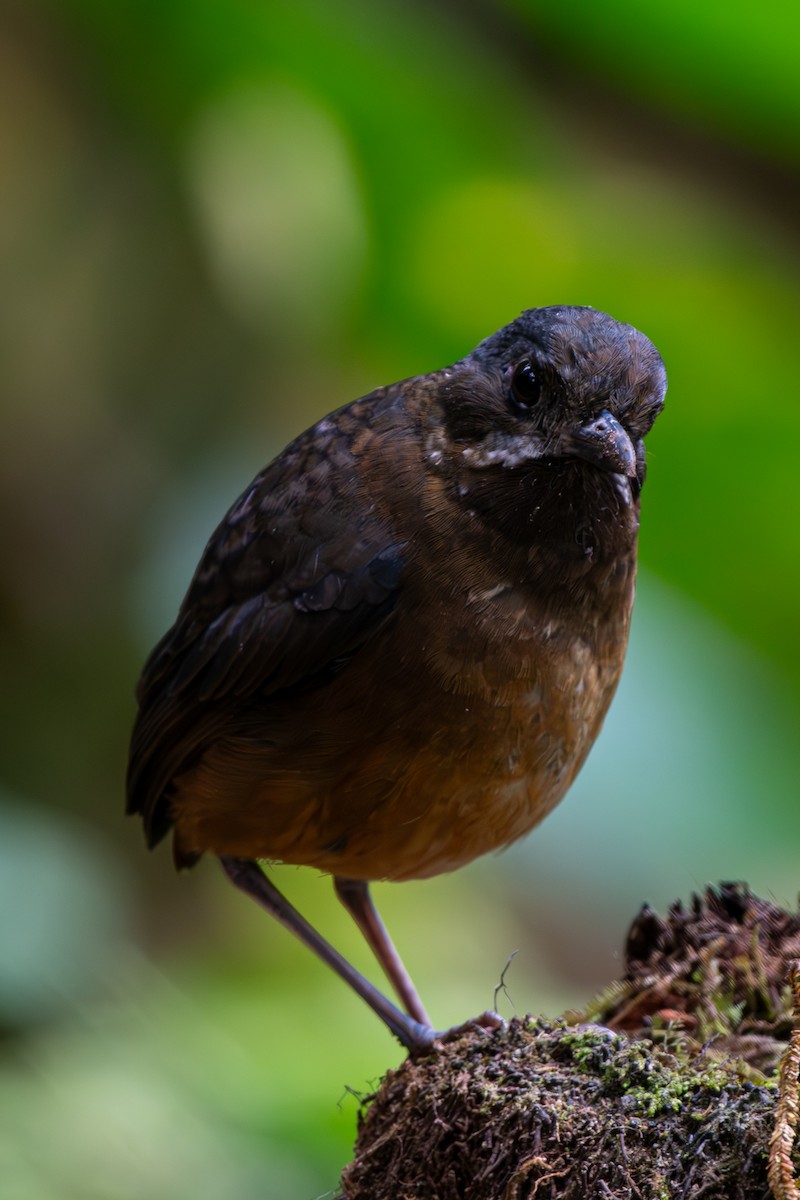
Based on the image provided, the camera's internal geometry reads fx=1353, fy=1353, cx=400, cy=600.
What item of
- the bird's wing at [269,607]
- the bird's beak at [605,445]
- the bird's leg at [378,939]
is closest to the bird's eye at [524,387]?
the bird's beak at [605,445]

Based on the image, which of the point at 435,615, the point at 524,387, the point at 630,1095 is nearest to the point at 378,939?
the point at 435,615

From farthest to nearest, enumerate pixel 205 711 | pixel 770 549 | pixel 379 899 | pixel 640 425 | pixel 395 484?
pixel 379 899, pixel 770 549, pixel 205 711, pixel 395 484, pixel 640 425

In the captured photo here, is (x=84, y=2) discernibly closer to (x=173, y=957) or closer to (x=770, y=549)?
(x=770, y=549)

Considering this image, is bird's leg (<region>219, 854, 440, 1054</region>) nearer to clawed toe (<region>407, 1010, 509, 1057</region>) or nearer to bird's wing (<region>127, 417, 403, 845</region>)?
clawed toe (<region>407, 1010, 509, 1057</region>)

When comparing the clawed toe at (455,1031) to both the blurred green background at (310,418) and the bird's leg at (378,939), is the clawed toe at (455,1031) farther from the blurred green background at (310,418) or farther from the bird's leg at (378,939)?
the blurred green background at (310,418)

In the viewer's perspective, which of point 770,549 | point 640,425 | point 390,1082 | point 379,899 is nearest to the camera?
point 390,1082

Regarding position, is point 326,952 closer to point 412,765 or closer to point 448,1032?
point 448,1032

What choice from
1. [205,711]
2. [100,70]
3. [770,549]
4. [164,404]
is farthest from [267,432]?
[205,711]

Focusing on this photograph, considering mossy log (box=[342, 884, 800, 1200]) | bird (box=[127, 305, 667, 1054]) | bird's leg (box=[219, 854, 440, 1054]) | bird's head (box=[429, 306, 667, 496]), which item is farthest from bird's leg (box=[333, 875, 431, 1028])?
bird's head (box=[429, 306, 667, 496])
